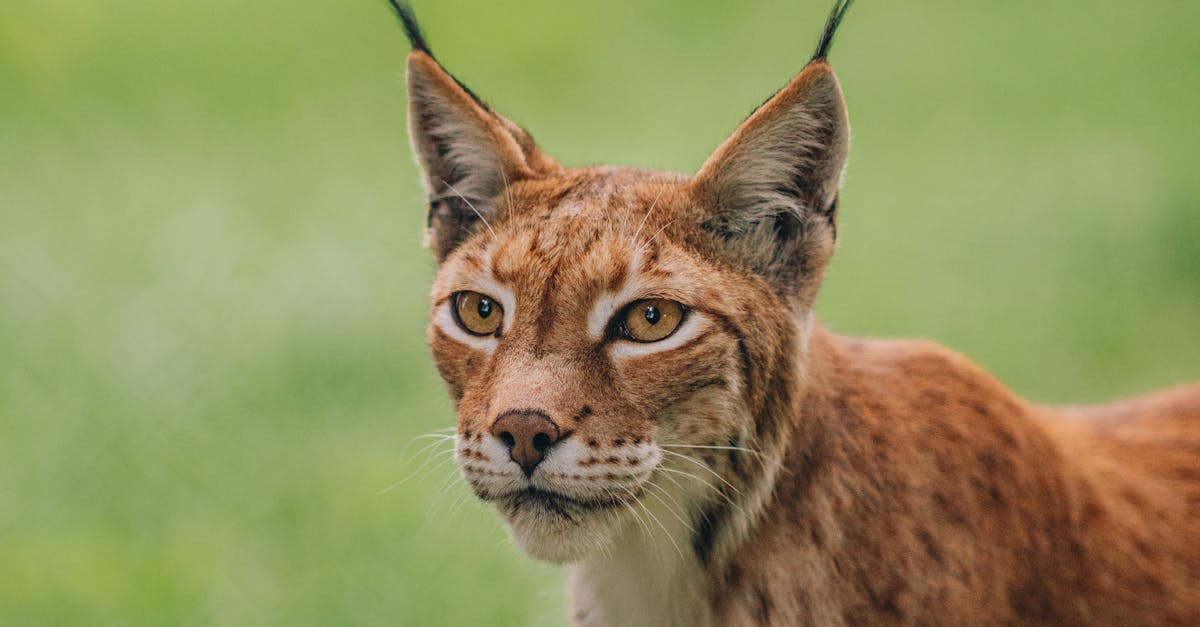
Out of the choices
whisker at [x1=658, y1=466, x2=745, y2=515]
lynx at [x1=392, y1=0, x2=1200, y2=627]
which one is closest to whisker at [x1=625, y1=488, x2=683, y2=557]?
lynx at [x1=392, y1=0, x2=1200, y2=627]

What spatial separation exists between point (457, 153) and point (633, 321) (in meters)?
0.94

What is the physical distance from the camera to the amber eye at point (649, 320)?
402 cm

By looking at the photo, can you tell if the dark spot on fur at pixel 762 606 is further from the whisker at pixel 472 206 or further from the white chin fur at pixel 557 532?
the whisker at pixel 472 206

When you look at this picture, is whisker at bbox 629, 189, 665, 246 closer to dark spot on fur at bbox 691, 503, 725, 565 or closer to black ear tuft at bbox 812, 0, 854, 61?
black ear tuft at bbox 812, 0, 854, 61

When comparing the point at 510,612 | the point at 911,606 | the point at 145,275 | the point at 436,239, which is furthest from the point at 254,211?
the point at 911,606

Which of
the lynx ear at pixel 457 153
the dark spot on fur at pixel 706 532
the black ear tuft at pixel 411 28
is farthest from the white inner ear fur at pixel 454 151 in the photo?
the dark spot on fur at pixel 706 532

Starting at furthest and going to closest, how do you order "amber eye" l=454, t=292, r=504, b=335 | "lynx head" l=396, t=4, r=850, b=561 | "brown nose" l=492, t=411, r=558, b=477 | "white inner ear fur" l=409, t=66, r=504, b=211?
"white inner ear fur" l=409, t=66, r=504, b=211
"amber eye" l=454, t=292, r=504, b=335
"lynx head" l=396, t=4, r=850, b=561
"brown nose" l=492, t=411, r=558, b=477

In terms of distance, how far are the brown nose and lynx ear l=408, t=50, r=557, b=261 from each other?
0.84 metres

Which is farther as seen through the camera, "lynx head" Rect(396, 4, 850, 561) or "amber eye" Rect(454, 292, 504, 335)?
"amber eye" Rect(454, 292, 504, 335)

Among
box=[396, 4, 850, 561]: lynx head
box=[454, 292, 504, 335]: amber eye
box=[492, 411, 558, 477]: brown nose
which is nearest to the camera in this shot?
box=[492, 411, 558, 477]: brown nose

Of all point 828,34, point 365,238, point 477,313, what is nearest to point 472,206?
point 477,313

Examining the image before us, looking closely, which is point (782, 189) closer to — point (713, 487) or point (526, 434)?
point (713, 487)

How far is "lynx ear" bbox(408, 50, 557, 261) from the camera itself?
440 cm

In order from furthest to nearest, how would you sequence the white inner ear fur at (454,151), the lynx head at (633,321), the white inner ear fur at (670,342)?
1. the white inner ear fur at (454,151)
2. the white inner ear fur at (670,342)
3. the lynx head at (633,321)
